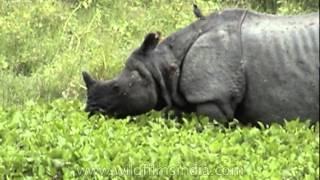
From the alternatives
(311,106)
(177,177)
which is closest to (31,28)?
(311,106)

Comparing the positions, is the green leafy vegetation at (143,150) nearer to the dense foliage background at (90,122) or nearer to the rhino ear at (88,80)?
the dense foliage background at (90,122)

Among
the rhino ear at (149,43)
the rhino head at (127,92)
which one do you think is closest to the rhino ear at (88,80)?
the rhino head at (127,92)

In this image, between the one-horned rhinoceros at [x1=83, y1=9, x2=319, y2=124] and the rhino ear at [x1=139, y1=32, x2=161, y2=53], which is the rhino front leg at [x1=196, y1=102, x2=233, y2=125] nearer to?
the one-horned rhinoceros at [x1=83, y1=9, x2=319, y2=124]

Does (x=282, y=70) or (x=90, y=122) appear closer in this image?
(x=90, y=122)

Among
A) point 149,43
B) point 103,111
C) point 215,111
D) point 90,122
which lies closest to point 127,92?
point 103,111

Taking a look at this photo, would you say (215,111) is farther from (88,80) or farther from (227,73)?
(88,80)

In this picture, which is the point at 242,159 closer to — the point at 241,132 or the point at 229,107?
the point at 241,132

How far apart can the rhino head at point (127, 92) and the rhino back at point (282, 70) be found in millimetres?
721

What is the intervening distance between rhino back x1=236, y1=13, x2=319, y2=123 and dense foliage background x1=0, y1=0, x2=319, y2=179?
1.77 feet

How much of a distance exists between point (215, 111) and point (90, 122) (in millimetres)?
1172

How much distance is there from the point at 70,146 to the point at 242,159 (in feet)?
3.30

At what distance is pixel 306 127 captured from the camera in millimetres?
6531

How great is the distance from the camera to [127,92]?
7430 mm

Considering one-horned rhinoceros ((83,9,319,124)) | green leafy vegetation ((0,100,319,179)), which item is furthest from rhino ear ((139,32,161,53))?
green leafy vegetation ((0,100,319,179))
